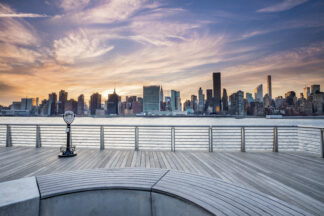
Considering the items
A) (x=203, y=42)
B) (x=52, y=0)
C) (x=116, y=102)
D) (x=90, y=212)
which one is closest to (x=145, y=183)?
(x=90, y=212)

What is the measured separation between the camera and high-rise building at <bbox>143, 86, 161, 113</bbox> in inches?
3452

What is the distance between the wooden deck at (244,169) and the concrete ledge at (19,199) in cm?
146

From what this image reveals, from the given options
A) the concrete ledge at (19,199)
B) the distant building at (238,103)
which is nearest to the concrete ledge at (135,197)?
the concrete ledge at (19,199)

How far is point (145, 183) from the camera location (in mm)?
1813

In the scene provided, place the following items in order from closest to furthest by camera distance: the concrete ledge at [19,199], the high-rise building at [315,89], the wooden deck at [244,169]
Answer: the concrete ledge at [19,199], the wooden deck at [244,169], the high-rise building at [315,89]

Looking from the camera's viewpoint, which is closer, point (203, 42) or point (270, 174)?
point (270, 174)

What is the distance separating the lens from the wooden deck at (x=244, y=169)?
2.08m

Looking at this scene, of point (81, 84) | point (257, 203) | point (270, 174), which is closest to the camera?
point (257, 203)

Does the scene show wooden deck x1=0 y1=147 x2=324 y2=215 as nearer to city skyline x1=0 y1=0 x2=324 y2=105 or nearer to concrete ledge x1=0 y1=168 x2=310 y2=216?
concrete ledge x1=0 y1=168 x2=310 y2=216

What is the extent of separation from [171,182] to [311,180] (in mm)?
2635

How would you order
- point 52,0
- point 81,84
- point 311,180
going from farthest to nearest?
1. point 81,84
2. point 52,0
3. point 311,180

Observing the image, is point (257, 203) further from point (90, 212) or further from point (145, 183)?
point (90, 212)

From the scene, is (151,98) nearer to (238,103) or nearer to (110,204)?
(238,103)

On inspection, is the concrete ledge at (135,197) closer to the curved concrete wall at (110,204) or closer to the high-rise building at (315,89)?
the curved concrete wall at (110,204)
